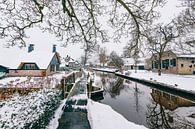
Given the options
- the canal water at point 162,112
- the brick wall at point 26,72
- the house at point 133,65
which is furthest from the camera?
the house at point 133,65

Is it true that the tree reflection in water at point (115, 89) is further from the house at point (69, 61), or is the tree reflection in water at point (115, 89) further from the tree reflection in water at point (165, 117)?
the house at point (69, 61)

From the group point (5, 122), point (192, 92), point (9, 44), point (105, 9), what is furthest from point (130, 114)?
point (5, 122)

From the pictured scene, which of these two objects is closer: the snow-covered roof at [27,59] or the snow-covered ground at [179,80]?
the snow-covered ground at [179,80]

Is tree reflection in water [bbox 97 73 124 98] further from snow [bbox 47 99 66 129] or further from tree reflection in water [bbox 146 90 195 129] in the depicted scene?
snow [bbox 47 99 66 129]

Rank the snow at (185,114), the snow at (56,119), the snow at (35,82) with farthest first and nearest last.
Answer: the snow at (35,82)
the snow at (185,114)
the snow at (56,119)

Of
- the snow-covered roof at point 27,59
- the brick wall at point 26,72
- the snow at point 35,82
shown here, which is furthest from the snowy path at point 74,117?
the snow-covered roof at point 27,59

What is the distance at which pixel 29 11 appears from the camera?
280 inches

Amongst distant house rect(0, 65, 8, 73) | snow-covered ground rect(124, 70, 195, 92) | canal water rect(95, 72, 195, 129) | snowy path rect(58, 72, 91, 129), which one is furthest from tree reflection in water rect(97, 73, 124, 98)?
distant house rect(0, 65, 8, 73)

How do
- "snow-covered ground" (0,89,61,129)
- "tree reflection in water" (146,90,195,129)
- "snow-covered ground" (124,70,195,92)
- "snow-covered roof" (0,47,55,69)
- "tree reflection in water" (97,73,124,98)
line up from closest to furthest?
"snow-covered ground" (0,89,61,129) < "tree reflection in water" (146,90,195,129) < "snow-covered ground" (124,70,195,92) < "tree reflection in water" (97,73,124,98) < "snow-covered roof" (0,47,55,69)

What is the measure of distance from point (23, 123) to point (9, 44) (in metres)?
4.11

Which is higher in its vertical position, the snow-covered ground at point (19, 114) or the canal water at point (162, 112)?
the snow-covered ground at point (19, 114)

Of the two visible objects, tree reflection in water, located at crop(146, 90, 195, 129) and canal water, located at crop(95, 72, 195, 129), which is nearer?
tree reflection in water, located at crop(146, 90, 195, 129)

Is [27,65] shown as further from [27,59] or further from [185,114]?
[185,114]

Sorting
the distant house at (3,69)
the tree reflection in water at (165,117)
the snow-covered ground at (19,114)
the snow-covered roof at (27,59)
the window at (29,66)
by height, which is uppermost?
the snow-covered roof at (27,59)
